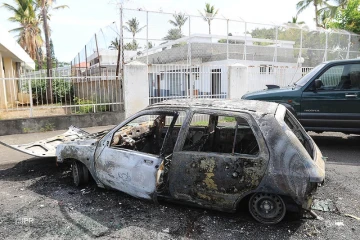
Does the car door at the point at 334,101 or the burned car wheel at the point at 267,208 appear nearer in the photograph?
the burned car wheel at the point at 267,208

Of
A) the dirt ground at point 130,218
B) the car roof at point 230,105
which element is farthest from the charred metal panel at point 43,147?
the car roof at point 230,105

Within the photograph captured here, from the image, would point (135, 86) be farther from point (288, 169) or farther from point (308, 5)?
point (308, 5)

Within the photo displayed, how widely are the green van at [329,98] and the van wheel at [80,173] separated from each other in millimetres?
4207

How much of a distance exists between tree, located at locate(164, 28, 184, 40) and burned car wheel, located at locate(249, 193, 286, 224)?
33.5ft

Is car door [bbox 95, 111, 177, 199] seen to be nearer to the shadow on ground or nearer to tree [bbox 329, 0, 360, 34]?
the shadow on ground

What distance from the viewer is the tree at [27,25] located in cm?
2848

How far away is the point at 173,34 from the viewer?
13047 mm

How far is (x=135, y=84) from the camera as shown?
32.0 feet

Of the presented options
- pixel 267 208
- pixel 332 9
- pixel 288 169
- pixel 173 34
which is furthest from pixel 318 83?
pixel 332 9

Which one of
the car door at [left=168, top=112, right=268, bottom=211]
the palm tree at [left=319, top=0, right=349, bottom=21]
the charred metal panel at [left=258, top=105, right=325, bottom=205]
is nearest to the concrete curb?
the car door at [left=168, top=112, right=268, bottom=211]

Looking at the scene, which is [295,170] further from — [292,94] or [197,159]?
[292,94]

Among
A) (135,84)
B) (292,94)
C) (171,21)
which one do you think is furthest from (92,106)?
(292,94)

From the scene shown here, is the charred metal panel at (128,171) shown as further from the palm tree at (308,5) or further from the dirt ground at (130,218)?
the palm tree at (308,5)

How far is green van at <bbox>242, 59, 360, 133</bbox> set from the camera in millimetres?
6055
